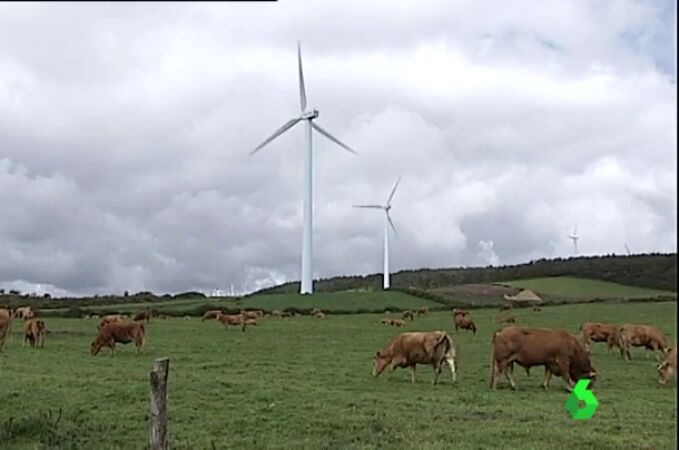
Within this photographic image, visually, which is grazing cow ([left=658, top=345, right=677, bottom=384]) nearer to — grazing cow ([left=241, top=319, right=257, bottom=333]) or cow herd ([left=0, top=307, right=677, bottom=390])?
cow herd ([left=0, top=307, right=677, bottom=390])

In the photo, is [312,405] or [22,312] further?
[22,312]

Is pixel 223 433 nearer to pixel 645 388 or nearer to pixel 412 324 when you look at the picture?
pixel 645 388

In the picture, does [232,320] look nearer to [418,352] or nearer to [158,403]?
[418,352]

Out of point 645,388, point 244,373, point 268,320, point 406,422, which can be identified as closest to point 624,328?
point 645,388

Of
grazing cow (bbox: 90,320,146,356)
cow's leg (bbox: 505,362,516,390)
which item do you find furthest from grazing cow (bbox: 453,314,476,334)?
cow's leg (bbox: 505,362,516,390)

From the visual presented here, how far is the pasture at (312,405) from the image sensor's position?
13234 millimetres

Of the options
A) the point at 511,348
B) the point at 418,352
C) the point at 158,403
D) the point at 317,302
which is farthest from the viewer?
the point at 317,302

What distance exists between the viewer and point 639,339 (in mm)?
32031

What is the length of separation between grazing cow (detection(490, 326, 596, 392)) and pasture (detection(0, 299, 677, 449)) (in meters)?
0.47

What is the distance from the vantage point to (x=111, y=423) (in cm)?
1452

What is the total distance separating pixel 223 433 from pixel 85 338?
2813 centimetres

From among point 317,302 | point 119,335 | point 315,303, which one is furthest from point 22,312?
point 317,302

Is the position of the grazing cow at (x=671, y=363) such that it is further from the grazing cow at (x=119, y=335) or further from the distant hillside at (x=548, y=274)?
the grazing cow at (x=119, y=335)

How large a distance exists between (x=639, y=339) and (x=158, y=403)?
2580 centimetres
